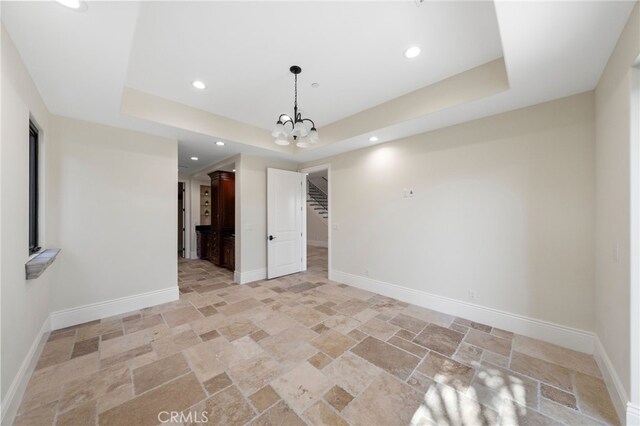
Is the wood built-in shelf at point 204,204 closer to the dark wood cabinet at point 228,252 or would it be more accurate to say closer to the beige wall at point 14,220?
the dark wood cabinet at point 228,252

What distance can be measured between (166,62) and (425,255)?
4.04 m

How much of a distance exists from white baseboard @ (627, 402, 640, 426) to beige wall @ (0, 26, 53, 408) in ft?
13.6

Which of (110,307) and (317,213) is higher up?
(317,213)

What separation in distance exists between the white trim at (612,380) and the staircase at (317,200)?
7.93 meters

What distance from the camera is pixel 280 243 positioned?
5.09 metres

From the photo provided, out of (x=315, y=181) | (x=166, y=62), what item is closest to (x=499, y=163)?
(x=166, y=62)

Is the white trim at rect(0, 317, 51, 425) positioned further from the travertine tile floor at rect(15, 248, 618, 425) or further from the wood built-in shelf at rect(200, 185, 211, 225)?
the wood built-in shelf at rect(200, 185, 211, 225)

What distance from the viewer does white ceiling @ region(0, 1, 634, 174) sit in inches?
61.1

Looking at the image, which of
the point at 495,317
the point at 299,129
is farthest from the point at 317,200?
the point at 495,317

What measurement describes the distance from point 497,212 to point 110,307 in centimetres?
528

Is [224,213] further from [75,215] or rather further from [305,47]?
[305,47]

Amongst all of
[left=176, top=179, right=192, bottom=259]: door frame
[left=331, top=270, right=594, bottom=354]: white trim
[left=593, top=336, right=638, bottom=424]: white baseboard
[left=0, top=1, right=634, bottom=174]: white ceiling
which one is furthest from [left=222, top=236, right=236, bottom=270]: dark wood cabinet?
[left=593, top=336, right=638, bottom=424]: white baseboard

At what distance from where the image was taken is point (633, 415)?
57.4 inches

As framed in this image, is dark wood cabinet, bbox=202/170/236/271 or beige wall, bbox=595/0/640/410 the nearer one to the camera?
beige wall, bbox=595/0/640/410
